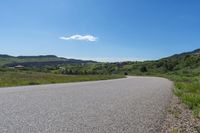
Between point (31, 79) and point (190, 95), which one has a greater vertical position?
point (190, 95)

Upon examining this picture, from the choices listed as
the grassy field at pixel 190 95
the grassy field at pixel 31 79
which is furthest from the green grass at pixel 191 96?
the grassy field at pixel 31 79

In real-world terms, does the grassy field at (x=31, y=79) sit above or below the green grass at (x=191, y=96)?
below

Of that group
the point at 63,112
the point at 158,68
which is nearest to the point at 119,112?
the point at 63,112

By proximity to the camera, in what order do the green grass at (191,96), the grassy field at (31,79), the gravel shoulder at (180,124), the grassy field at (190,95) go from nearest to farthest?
the gravel shoulder at (180,124), the green grass at (191,96), the grassy field at (190,95), the grassy field at (31,79)

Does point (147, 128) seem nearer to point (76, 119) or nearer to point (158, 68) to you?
point (76, 119)

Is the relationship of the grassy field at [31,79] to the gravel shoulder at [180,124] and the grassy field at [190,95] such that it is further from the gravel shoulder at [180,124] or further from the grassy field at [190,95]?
the gravel shoulder at [180,124]

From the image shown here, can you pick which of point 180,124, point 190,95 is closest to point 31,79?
point 190,95

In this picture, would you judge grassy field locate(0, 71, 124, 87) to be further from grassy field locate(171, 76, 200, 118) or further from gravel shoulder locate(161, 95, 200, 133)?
gravel shoulder locate(161, 95, 200, 133)

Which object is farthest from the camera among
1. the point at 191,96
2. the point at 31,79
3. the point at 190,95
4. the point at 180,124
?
the point at 31,79

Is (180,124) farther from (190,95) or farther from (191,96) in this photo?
(190,95)

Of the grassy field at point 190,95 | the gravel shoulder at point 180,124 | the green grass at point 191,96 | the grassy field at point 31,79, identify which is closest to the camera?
the gravel shoulder at point 180,124

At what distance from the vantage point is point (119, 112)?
1102cm

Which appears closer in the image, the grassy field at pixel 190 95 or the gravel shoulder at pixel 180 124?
the gravel shoulder at pixel 180 124

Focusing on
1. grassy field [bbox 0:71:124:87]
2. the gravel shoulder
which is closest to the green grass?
the gravel shoulder
